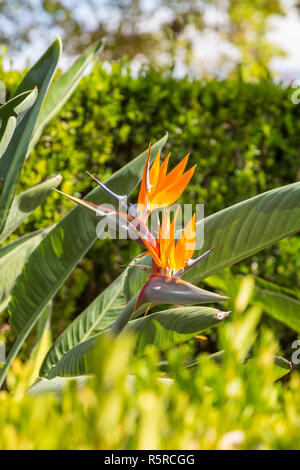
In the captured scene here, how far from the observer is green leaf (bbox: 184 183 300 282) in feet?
3.86

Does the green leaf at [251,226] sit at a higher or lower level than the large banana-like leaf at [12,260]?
higher

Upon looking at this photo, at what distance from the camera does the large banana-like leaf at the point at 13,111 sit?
1150 mm

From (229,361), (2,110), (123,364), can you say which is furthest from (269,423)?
(2,110)

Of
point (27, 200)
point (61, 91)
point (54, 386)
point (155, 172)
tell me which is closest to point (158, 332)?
point (54, 386)

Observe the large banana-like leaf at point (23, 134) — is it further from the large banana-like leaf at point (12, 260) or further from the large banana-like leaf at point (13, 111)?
the large banana-like leaf at point (12, 260)

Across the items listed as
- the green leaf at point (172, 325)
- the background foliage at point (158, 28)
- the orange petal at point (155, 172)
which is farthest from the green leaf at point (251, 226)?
the background foliage at point (158, 28)

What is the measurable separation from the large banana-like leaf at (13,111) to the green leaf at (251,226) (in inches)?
19.9

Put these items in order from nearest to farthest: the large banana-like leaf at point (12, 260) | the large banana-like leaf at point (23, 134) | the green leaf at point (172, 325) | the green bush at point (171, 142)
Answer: the green leaf at point (172, 325), the large banana-like leaf at point (23, 134), the large banana-like leaf at point (12, 260), the green bush at point (171, 142)

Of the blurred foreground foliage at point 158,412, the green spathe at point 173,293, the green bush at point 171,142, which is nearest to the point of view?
the blurred foreground foliage at point 158,412

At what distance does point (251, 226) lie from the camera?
1.23 meters

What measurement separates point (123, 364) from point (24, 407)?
125mm

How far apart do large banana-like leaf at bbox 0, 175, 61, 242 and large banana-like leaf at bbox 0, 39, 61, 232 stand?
0.24ft

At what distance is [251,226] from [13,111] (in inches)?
24.8
